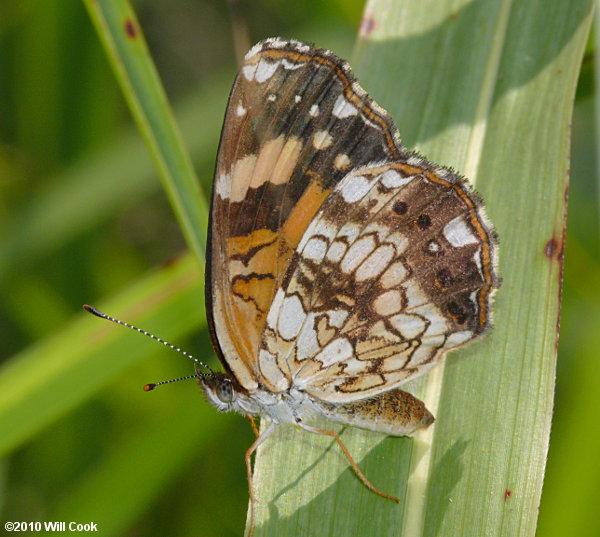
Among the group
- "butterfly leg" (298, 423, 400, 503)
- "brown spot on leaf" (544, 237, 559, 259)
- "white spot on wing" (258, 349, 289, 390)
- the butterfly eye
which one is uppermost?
"brown spot on leaf" (544, 237, 559, 259)

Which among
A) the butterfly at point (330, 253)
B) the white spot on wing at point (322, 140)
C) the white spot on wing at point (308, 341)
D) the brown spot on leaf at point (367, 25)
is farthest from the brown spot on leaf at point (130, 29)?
the white spot on wing at point (308, 341)

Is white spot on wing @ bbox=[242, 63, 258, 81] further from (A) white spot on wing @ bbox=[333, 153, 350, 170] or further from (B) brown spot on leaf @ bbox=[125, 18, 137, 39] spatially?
(B) brown spot on leaf @ bbox=[125, 18, 137, 39]

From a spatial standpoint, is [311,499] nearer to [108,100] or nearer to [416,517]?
[416,517]

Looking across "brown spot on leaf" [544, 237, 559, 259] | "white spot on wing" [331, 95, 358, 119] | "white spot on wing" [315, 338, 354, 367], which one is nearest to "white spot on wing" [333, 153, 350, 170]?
"white spot on wing" [331, 95, 358, 119]

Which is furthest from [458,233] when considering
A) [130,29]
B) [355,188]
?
[130,29]

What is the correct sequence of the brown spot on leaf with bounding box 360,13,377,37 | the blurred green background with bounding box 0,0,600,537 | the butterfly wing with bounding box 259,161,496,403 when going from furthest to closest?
1. the blurred green background with bounding box 0,0,600,537
2. the brown spot on leaf with bounding box 360,13,377,37
3. the butterfly wing with bounding box 259,161,496,403

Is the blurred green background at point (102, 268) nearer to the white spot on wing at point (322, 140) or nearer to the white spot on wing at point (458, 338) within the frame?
the white spot on wing at point (458, 338)

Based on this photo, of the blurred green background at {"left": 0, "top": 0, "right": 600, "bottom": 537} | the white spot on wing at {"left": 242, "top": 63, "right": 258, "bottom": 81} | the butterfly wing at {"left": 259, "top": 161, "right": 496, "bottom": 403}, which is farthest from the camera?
the blurred green background at {"left": 0, "top": 0, "right": 600, "bottom": 537}

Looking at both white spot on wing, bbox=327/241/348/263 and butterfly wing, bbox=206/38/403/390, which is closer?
butterfly wing, bbox=206/38/403/390
